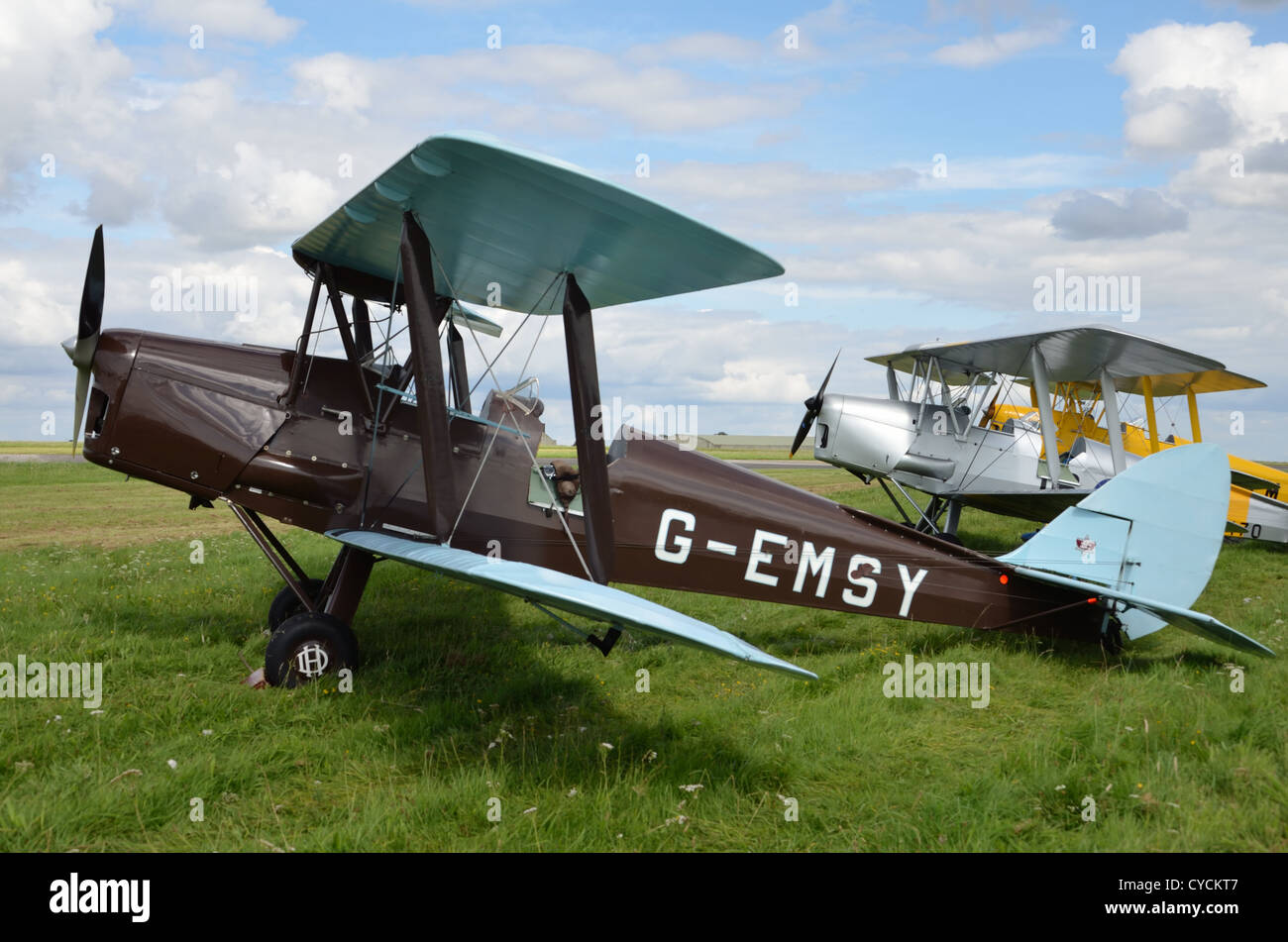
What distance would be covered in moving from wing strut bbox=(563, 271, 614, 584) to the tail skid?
3525 millimetres

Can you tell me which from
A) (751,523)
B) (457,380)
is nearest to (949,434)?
(751,523)

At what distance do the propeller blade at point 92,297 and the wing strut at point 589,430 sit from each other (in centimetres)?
322

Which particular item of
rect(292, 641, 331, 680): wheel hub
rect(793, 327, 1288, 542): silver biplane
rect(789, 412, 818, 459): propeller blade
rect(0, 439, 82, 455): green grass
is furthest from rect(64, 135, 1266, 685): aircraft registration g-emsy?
rect(0, 439, 82, 455): green grass

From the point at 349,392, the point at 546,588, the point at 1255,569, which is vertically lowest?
the point at 1255,569

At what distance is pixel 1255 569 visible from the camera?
Answer: 11.1 m

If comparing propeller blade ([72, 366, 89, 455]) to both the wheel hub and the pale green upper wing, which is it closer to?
the pale green upper wing

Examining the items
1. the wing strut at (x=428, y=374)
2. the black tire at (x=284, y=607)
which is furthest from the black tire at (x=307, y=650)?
the black tire at (x=284, y=607)

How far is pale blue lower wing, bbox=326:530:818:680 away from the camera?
3.46 m

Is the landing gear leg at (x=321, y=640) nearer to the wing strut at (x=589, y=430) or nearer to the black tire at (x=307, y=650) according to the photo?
the black tire at (x=307, y=650)

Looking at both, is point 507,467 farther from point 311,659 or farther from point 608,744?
point 608,744

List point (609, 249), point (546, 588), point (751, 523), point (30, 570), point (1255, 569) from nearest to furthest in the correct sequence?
point (546, 588), point (609, 249), point (751, 523), point (30, 570), point (1255, 569)

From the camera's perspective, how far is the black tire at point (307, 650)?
16.9 feet

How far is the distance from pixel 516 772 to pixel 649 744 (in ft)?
2.60

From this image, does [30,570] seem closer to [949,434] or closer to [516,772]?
[516,772]
